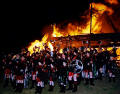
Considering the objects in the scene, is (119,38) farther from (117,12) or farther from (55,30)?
(55,30)

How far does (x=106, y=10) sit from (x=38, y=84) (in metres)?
20.1

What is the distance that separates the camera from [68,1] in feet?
85.5

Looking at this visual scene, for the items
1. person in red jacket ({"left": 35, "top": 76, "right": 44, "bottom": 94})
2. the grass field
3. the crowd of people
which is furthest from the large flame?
person in red jacket ({"left": 35, "top": 76, "right": 44, "bottom": 94})

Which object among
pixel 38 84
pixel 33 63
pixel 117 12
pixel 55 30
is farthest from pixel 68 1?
pixel 38 84

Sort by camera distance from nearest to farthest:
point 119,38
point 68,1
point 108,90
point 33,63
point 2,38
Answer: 1. point 108,90
2. point 33,63
3. point 119,38
4. point 2,38
5. point 68,1

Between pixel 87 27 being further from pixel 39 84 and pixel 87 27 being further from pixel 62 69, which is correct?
pixel 39 84

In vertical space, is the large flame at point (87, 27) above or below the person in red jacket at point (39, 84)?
above

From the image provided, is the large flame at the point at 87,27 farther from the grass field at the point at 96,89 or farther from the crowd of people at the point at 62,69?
the grass field at the point at 96,89

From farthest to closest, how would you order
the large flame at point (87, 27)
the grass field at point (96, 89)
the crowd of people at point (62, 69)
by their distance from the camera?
the large flame at point (87, 27) < the crowd of people at point (62, 69) < the grass field at point (96, 89)

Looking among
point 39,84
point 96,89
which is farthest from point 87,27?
point 39,84

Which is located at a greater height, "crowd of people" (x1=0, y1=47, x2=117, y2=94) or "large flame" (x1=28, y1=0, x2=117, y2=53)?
"large flame" (x1=28, y1=0, x2=117, y2=53)

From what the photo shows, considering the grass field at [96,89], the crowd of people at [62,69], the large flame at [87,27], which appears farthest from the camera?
the large flame at [87,27]

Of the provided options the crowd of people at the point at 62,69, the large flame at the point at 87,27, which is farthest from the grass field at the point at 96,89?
the large flame at the point at 87,27

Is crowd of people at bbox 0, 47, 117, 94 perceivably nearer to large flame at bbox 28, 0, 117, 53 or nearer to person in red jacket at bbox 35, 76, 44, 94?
person in red jacket at bbox 35, 76, 44, 94
